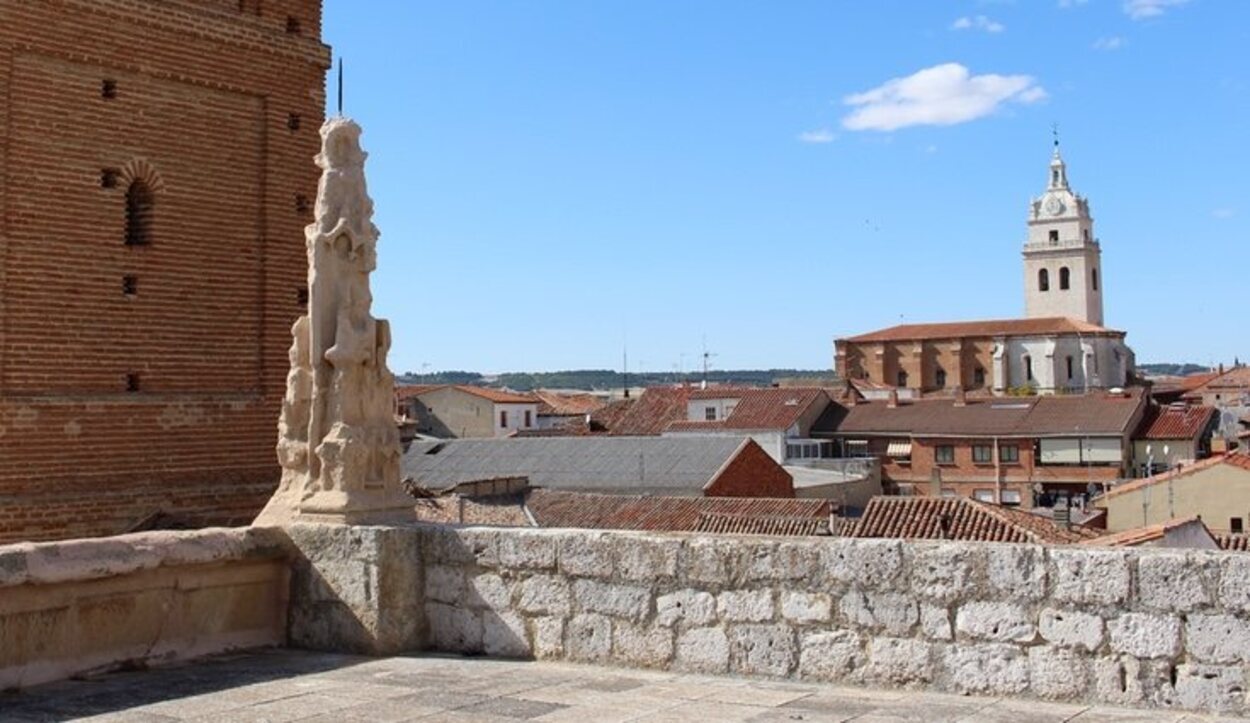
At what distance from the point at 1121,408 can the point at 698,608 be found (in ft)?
222

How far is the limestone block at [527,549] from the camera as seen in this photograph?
7.21 meters

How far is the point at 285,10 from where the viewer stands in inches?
625

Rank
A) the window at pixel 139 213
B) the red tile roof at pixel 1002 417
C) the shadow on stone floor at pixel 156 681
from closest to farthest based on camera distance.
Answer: the shadow on stone floor at pixel 156 681
the window at pixel 139 213
the red tile roof at pixel 1002 417

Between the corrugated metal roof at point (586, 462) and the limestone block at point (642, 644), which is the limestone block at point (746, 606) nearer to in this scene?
the limestone block at point (642, 644)

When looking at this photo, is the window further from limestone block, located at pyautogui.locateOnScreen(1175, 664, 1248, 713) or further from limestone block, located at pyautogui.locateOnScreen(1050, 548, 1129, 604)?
limestone block, located at pyautogui.locateOnScreen(1175, 664, 1248, 713)

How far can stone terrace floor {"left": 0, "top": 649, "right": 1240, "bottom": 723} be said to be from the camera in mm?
5660

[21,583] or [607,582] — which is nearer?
[21,583]

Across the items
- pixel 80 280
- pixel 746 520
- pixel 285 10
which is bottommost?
pixel 746 520

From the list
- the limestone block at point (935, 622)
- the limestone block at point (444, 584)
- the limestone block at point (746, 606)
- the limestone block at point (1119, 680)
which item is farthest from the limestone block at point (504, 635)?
the limestone block at point (1119, 680)

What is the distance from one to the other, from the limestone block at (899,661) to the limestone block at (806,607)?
0.28 meters

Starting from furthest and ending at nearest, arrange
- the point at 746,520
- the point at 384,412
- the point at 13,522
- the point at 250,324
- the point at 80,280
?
the point at 746,520 < the point at 250,324 < the point at 80,280 < the point at 13,522 < the point at 384,412

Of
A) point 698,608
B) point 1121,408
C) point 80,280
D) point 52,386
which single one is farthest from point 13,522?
point 1121,408

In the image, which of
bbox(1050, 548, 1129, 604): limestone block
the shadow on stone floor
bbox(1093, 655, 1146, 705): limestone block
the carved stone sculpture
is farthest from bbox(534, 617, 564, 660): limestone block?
bbox(1093, 655, 1146, 705): limestone block

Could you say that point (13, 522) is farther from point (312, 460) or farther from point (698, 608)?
point (698, 608)
